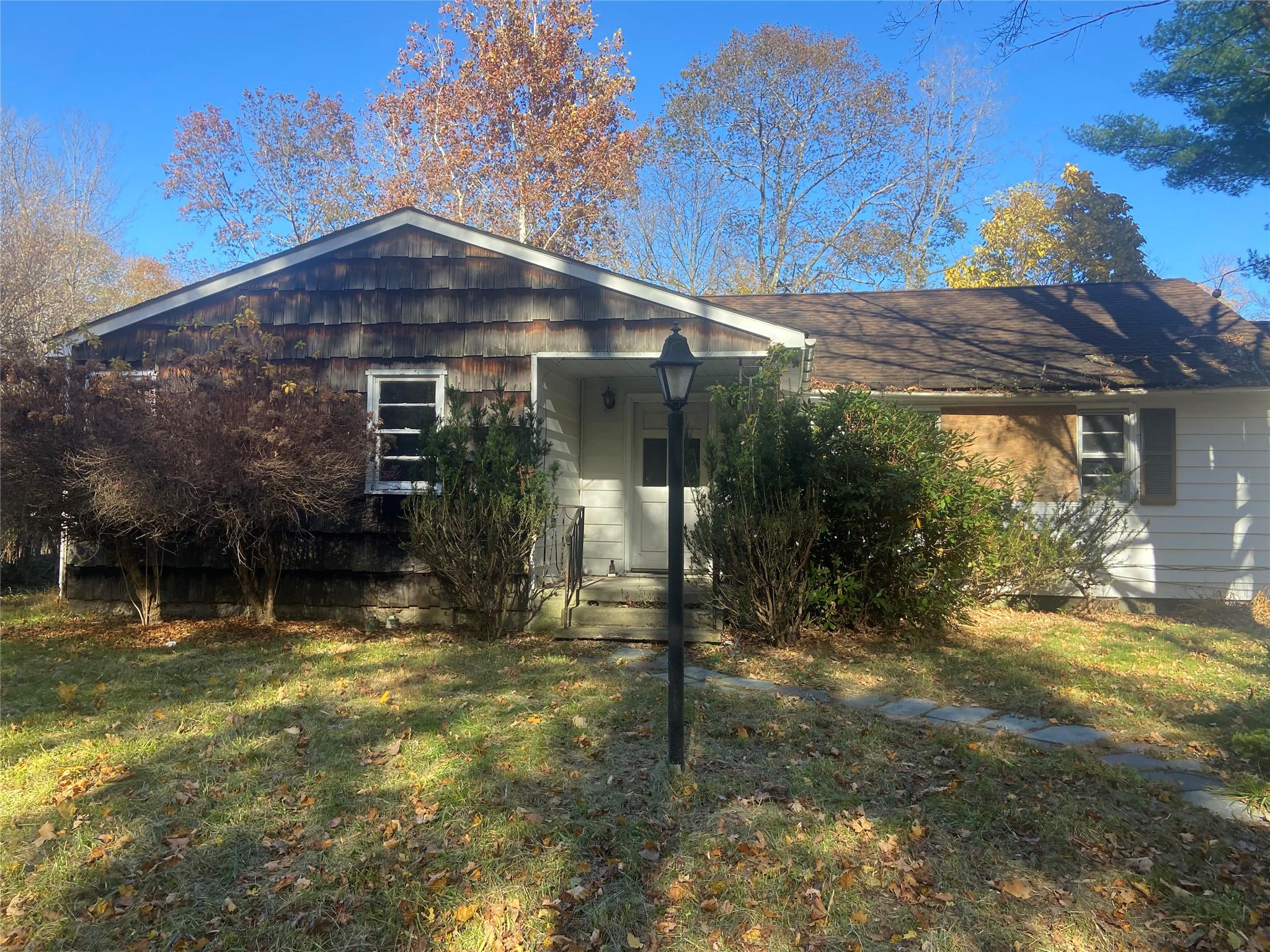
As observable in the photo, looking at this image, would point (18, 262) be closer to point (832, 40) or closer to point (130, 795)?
point (130, 795)

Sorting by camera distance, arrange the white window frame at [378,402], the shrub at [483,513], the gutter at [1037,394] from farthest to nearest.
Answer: the gutter at [1037,394]
the white window frame at [378,402]
the shrub at [483,513]

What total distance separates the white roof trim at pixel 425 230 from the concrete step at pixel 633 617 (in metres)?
2.75

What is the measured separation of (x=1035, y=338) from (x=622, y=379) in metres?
5.74

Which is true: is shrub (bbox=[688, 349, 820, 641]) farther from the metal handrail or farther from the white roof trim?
the metal handrail

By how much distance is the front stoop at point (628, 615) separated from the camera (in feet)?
25.0

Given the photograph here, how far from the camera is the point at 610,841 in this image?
370 centimetres

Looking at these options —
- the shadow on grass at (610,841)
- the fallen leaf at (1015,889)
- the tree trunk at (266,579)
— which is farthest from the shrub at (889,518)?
the tree trunk at (266,579)

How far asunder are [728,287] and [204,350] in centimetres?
1735

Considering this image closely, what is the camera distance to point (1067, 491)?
9703 millimetres

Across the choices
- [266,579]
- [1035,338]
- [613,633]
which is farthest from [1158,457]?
[266,579]

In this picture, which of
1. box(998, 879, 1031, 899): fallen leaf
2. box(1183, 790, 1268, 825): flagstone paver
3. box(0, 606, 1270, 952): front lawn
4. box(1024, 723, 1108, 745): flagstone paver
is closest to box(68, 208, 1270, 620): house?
box(0, 606, 1270, 952): front lawn

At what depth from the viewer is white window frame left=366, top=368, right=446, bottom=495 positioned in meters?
8.31

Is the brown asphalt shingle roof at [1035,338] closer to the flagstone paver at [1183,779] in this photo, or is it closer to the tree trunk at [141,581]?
the flagstone paver at [1183,779]

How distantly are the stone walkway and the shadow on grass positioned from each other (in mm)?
209
